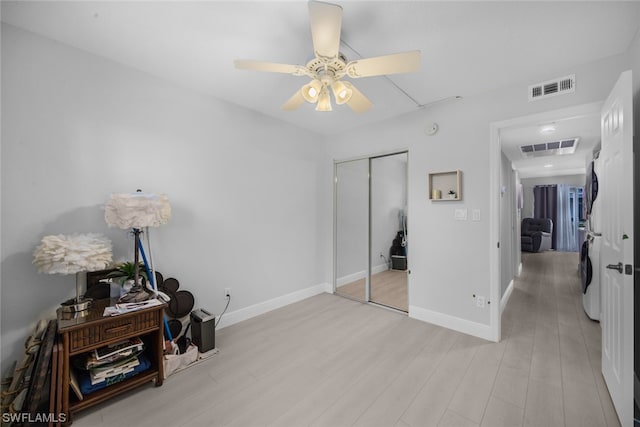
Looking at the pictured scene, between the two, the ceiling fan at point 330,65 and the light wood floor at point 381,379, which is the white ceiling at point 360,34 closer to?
the ceiling fan at point 330,65

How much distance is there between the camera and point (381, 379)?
197 centimetres

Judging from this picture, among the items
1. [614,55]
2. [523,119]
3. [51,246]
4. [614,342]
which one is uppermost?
[614,55]

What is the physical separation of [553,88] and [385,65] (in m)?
1.82

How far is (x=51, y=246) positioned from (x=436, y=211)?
332 centimetres

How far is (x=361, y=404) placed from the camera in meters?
1.72

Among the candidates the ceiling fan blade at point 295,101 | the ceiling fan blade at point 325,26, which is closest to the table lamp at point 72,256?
the ceiling fan blade at point 295,101

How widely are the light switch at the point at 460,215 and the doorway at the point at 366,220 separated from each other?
1247 millimetres

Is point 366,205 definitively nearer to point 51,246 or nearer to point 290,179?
point 290,179

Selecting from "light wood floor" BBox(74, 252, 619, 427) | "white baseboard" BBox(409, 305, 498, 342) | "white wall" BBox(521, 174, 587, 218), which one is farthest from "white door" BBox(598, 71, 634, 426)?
"white wall" BBox(521, 174, 587, 218)

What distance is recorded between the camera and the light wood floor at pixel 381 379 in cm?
162

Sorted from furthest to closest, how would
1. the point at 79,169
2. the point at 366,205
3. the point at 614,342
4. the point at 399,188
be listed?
the point at 399,188 < the point at 366,205 < the point at 79,169 < the point at 614,342

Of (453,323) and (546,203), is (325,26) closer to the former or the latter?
(453,323)

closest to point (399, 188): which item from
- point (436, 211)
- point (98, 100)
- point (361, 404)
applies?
point (436, 211)

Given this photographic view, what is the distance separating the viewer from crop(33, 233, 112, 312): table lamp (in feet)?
5.26
